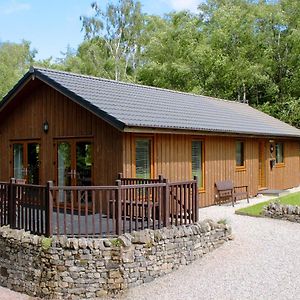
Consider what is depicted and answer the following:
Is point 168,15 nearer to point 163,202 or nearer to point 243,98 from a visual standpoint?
point 243,98

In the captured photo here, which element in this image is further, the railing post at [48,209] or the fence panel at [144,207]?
the fence panel at [144,207]

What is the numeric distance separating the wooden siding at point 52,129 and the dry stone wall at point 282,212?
5.18 meters

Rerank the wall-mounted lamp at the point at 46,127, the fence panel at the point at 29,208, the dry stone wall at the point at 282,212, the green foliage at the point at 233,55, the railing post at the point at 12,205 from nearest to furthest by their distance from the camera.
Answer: the fence panel at the point at 29,208
the railing post at the point at 12,205
the dry stone wall at the point at 282,212
the wall-mounted lamp at the point at 46,127
the green foliage at the point at 233,55

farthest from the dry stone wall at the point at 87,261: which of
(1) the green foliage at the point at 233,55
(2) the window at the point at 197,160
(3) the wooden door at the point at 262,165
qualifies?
(1) the green foliage at the point at 233,55

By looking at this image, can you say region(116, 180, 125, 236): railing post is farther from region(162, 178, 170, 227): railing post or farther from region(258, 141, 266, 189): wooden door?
region(258, 141, 266, 189): wooden door

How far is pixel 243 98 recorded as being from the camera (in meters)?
36.8

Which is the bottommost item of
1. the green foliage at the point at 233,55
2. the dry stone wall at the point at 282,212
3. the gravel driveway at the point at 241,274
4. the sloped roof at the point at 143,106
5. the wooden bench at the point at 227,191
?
the gravel driveway at the point at 241,274

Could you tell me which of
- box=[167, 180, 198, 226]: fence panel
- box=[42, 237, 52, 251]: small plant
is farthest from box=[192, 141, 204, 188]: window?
box=[42, 237, 52, 251]: small plant

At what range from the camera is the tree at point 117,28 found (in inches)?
1715

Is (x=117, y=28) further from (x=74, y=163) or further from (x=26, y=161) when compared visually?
(x=74, y=163)

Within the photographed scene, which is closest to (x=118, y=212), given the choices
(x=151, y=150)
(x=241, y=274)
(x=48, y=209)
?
(x=48, y=209)

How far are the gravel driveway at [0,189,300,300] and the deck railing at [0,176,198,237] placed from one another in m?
1.26

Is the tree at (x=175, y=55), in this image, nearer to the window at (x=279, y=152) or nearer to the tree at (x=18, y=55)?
the window at (x=279, y=152)

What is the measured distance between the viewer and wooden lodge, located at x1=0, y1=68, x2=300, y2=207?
1255 cm
